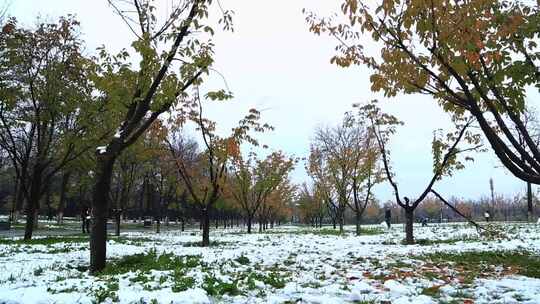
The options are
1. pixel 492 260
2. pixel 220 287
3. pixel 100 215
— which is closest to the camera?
pixel 220 287

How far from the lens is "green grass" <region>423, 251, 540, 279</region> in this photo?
29.6ft

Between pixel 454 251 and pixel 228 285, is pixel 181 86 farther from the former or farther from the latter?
pixel 454 251

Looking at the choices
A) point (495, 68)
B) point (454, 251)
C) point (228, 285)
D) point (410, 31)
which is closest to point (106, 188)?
point (228, 285)

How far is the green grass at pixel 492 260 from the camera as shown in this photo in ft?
29.6

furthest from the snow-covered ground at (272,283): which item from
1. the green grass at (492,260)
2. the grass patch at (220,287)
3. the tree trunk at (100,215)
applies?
the tree trunk at (100,215)

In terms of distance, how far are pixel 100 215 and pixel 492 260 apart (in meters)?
9.37

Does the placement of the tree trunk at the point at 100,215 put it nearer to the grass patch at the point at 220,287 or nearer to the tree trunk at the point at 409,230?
the grass patch at the point at 220,287

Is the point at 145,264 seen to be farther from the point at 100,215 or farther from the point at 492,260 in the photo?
the point at 492,260

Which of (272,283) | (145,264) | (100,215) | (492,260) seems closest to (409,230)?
(492,260)

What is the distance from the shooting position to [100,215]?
361 inches

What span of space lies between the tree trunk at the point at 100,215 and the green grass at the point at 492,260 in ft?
24.4

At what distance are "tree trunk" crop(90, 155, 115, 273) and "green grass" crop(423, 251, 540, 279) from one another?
24.4 ft

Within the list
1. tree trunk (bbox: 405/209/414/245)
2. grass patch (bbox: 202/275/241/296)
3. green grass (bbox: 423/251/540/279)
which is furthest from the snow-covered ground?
tree trunk (bbox: 405/209/414/245)

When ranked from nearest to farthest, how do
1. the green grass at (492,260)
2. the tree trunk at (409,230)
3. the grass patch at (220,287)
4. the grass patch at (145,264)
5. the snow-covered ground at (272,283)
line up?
1. the snow-covered ground at (272,283)
2. the grass patch at (220,287)
3. the grass patch at (145,264)
4. the green grass at (492,260)
5. the tree trunk at (409,230)
